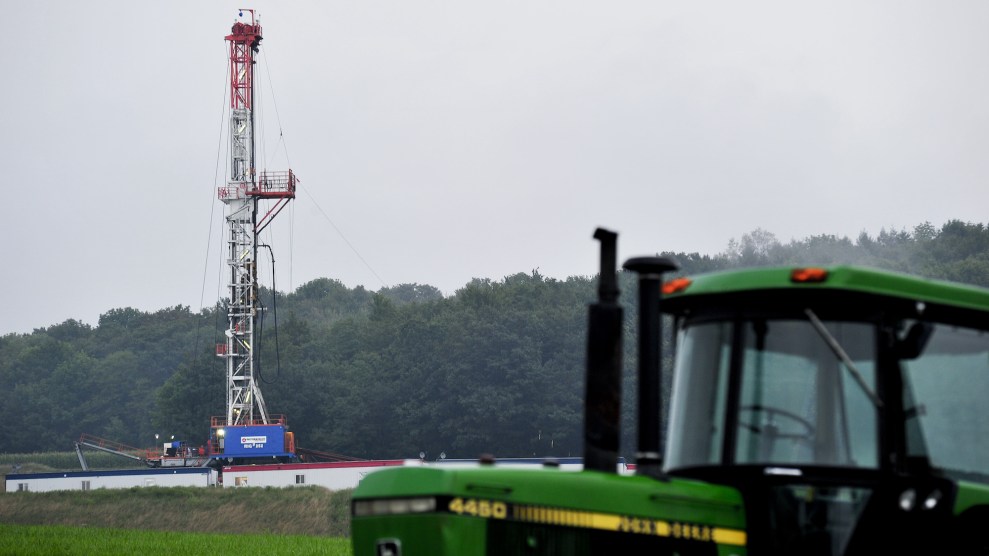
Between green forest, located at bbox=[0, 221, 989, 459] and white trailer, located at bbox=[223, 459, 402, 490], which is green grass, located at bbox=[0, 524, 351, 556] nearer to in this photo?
white trailer, located at bbox=[223, 459, 402, 490]

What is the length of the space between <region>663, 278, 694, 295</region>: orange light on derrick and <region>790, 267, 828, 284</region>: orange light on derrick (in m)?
0.67

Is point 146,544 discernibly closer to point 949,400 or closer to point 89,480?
point 949,400

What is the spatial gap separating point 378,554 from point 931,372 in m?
3.24

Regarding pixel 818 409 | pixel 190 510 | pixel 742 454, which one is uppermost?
pixel 818 409

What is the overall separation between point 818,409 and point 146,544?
25508mm

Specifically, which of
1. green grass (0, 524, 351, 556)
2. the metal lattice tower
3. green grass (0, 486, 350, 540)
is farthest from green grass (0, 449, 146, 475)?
green grass (0, 524, 351, 556)

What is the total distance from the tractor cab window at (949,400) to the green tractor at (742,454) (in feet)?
0.08

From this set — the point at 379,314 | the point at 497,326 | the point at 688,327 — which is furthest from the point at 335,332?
the point at 688,327

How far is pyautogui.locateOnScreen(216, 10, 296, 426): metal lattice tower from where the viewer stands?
2751 inches

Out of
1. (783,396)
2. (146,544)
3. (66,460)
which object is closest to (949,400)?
(783,396)

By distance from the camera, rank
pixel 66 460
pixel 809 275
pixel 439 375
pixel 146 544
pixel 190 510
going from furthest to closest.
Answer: pixel 66 460
pixel 439 375
pixel 190 510
pixel 146 544
pixel 809 275

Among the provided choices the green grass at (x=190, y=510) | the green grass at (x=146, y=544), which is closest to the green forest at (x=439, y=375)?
the green grass at (x=190, y=510)

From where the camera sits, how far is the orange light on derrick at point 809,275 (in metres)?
7.39

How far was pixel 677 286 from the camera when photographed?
8.00 metres
